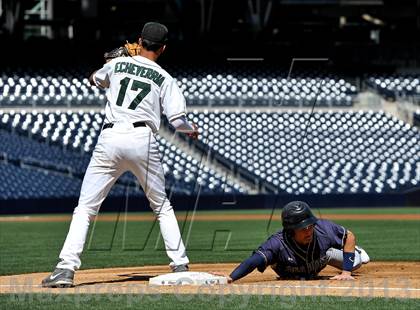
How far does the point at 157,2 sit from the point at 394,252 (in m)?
26.5

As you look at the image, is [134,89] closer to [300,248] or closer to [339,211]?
[300,248]

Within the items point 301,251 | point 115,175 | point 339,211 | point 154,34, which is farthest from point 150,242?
point 339,211

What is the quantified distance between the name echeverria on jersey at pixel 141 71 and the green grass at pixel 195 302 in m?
1.72

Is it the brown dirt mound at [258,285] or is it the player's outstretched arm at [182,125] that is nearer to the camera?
the brown dirt mound at [258,285]

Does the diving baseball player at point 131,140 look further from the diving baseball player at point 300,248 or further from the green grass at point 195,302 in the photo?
the green grass at point 195,302

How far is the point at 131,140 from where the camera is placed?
25.3ft

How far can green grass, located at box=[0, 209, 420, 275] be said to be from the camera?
A: 1154 cm

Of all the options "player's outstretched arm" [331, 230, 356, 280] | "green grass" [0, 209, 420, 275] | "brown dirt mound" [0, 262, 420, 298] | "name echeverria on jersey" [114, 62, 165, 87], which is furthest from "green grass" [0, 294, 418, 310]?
"green grass" [0, 209, 420, 275]

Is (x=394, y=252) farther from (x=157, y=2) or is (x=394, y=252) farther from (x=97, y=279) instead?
(x=157, y=2)

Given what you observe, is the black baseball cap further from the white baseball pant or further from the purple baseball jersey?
the purple baseball jersey

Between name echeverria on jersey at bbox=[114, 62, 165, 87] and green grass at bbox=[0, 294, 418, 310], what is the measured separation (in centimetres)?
172

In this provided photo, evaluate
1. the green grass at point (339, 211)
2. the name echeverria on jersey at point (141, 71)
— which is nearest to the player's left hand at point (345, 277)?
the name echeverria on jersey at point (141, 71)

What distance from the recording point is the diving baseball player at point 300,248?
7.80 m

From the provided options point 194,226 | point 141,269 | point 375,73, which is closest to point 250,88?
point 375,73
